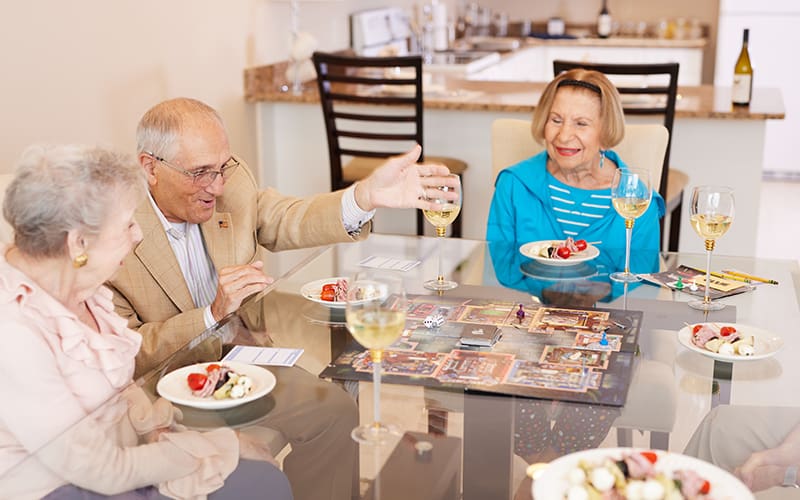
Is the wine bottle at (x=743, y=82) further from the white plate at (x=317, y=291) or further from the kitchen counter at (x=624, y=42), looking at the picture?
the kitchen counter at (x=624, y=42)

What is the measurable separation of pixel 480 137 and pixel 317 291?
2.10 m

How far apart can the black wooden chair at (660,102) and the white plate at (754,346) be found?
156cm

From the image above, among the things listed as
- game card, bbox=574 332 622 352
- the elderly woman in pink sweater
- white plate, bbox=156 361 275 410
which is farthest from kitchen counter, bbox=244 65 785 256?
the elderly woman in pink sweater

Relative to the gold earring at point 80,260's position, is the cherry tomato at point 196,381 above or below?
below

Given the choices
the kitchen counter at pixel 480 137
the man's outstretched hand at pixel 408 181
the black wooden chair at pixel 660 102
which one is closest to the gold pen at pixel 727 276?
the man's outstretched hand at pixel 408 181

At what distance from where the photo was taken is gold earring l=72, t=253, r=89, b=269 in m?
1.50

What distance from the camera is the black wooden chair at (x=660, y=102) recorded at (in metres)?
3.36

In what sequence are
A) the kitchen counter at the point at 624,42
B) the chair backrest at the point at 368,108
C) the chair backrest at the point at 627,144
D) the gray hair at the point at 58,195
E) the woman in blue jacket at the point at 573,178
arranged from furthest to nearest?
the kitchen counter at the point at 624,42 < the chair backrest at the point at 368,108 < the chair backrest at the point at 627,144 < the woman in blue jacket at the point at 573,178 < the gray hair at the point at 58,195

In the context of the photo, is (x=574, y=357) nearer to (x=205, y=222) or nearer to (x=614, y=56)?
(x=205, y=222)

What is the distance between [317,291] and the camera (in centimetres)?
209

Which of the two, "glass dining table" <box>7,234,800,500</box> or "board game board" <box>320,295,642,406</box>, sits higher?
"board game board" <box>320,295,642,406</box>

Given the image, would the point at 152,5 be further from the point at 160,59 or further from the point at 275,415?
the point at 275,415

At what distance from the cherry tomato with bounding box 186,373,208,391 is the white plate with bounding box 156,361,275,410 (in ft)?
0.03

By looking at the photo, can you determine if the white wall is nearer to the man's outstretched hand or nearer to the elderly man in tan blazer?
the elderly man in tan blazer
